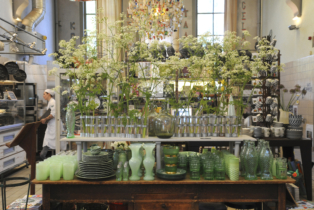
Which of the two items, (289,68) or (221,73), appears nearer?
(221,73)

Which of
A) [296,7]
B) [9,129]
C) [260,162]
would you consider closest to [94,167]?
[260,162]

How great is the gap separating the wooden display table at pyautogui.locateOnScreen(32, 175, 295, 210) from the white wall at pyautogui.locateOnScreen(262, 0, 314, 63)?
238 inches

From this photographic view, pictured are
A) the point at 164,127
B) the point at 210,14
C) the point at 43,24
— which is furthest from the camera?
the point at 210,14

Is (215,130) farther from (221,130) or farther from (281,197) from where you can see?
(281,197)

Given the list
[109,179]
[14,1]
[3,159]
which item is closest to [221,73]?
[109,179]

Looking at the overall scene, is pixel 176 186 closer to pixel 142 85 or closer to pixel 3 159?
pixel 142 85

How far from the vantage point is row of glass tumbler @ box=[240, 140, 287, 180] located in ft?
8.14

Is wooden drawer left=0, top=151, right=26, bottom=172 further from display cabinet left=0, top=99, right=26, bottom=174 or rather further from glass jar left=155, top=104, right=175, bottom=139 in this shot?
glass jar left=155, top=104, right=175, bottom=139

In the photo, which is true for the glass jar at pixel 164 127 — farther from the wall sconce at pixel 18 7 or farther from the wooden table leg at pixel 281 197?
the wall sconce at pixel 18 7

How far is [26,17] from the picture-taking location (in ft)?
26.2

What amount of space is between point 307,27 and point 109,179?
7217 millimetres

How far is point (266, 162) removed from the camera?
2521mm

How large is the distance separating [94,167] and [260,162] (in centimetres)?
149

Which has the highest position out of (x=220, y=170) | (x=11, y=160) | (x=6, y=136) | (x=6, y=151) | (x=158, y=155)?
(x=158, y=155)
